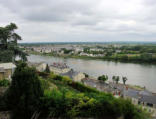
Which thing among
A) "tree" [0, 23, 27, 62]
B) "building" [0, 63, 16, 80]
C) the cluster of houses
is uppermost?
"tree" [0, 23, 27, 62]

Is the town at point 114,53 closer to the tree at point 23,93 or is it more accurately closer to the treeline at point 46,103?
the treeline at point 46,103

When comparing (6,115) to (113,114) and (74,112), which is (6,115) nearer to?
(74,112)

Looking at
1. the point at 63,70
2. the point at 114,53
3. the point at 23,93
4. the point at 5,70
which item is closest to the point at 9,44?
the point at 5,70

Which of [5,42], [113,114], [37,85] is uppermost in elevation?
[5,42]

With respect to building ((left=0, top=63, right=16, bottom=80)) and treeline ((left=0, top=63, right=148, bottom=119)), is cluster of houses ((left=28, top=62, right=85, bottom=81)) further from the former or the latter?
treeline ((left=0, top=63, right=148, bottom=119))

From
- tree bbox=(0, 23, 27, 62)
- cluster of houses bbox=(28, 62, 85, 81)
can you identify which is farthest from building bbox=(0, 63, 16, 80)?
cluster of houses bbox=(28, 62, 85, 81)

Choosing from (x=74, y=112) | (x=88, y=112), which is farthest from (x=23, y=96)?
(x=88, y=112)
